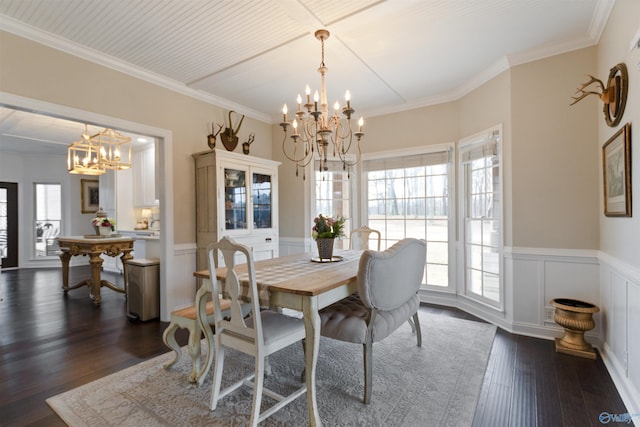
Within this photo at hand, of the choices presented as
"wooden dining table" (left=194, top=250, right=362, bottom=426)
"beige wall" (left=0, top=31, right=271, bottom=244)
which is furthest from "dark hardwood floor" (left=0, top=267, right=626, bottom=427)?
"beige wall" (left=0, top=31, right=271, bottom=244)

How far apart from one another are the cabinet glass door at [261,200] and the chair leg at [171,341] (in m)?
1.92

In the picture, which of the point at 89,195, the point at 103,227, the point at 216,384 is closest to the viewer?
the point at 216,384

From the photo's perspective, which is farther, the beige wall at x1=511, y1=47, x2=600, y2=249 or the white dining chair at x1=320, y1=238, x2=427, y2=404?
the beige wall at x1=511, y1=47, x2=600, y2=249

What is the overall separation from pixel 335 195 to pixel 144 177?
12.7 feet

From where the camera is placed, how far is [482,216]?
355cm

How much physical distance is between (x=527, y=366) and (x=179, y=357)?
270 centimetres

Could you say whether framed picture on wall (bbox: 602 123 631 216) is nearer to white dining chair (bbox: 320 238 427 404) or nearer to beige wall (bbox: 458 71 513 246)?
beige wall (bbox: 458 71 513 246)

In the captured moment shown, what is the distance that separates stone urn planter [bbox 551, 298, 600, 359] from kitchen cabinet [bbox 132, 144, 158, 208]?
6.02 meters

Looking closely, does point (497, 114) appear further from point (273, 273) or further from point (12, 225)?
point (12, 225)

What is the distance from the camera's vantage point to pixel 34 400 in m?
2.01

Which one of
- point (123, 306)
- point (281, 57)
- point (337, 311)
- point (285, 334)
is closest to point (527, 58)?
point (281, 57)

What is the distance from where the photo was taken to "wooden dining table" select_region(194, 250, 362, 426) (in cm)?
176

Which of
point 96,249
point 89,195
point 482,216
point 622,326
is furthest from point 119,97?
point 89,195

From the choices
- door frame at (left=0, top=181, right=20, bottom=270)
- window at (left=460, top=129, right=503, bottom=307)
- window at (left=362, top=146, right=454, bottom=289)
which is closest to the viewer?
window at (left=460, top=129, right=503, bottom=307)
